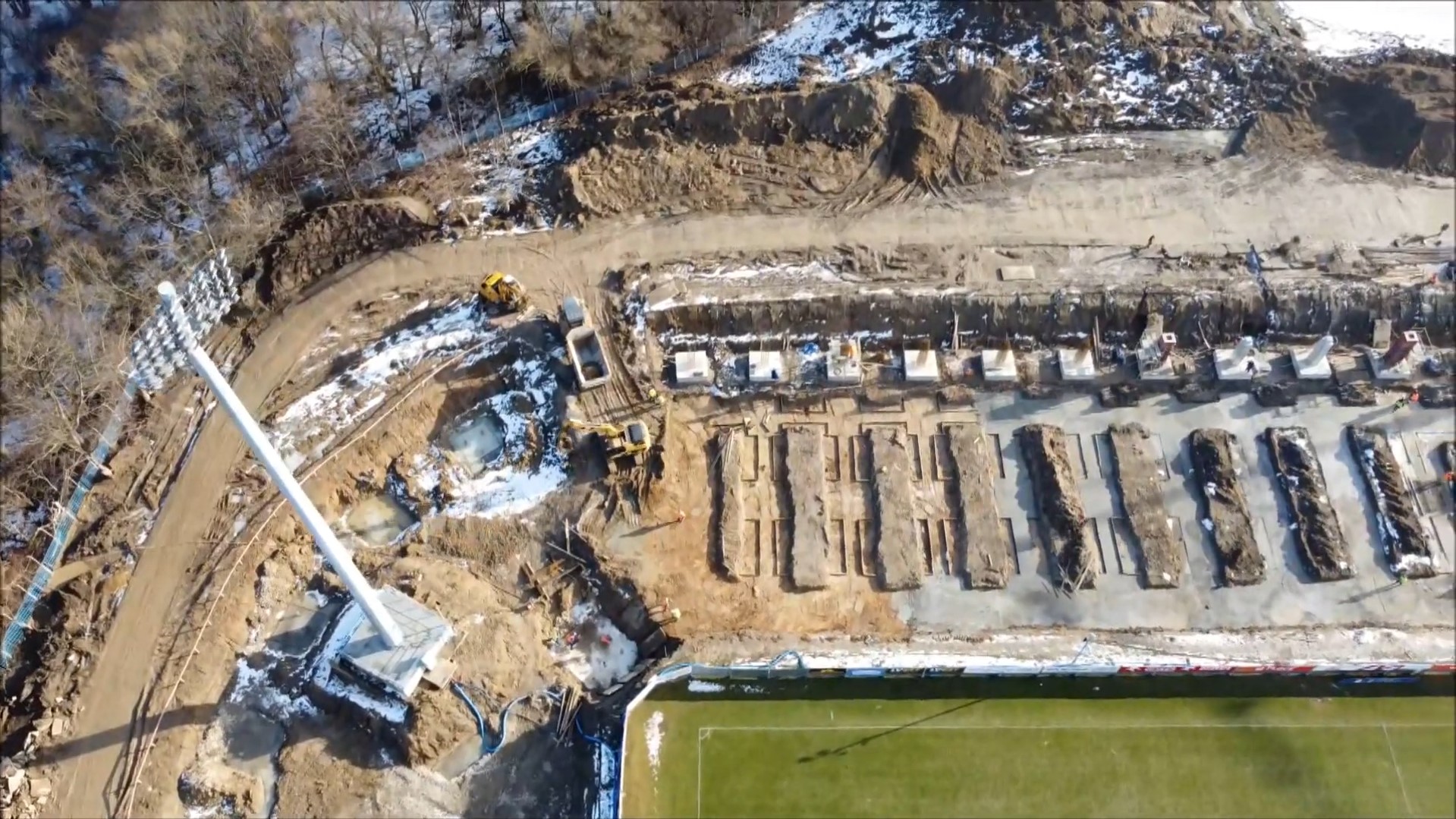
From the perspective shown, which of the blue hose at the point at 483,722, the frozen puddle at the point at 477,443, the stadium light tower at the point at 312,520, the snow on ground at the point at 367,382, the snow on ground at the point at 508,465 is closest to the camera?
the stadium light tower at the point at 312,520

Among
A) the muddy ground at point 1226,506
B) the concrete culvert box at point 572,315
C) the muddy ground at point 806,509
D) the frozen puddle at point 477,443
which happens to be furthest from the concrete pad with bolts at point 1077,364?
the frozen puddle at point 477,443

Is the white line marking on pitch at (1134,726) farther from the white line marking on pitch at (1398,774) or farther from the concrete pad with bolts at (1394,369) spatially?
the concrete pad with bolts at (1394,369)

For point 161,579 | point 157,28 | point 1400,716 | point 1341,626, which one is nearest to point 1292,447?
point 1341,626

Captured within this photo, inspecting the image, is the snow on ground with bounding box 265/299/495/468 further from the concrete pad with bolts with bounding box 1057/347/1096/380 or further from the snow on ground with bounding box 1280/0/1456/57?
the snow on ground with bounding box 1280/0/1456/57

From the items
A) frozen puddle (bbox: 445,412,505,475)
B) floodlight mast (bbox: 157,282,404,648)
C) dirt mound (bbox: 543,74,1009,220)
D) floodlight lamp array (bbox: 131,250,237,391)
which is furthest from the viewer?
dirt mound (bbox: 543,74,1009,220)

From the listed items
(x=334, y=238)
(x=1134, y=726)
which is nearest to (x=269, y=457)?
(x=334, y=238)

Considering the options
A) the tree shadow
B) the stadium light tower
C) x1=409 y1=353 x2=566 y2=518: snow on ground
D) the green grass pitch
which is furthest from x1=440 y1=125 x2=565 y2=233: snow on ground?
the tree shadow

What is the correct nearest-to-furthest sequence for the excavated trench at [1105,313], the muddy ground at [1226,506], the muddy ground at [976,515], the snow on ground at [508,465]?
the muddy ground at [1226,506]
the muddy ground at [976,515]
the snow on ground at [508,465]
the excavated trench at [1105,313]

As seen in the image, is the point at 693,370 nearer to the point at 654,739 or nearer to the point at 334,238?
the point at 654,739
